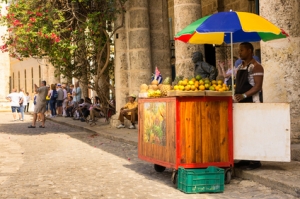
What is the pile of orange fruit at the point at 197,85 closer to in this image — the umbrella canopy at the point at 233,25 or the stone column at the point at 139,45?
the umbrella canopy at the point at 233,25

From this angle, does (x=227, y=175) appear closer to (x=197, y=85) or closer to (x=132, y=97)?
(x=197, y=85)

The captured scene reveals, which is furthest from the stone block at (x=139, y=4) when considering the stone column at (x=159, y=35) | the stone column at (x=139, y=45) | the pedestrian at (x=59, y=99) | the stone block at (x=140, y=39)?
the pedestrian at (x=59, y=99)

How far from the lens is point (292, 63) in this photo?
28.0ft

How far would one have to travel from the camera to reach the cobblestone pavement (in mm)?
6832

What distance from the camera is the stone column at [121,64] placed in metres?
16.6

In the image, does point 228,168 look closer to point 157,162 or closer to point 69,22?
point 157,162

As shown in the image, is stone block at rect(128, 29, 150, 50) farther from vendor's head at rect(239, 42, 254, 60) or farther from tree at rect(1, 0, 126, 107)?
vendor's head at rect(239, 42, 254, 60)

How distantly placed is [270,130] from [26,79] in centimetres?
5465

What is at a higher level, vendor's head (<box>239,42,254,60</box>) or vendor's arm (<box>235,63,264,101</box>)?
vendor's head (<box>239,42,254,60</box>)

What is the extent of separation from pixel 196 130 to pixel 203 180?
724mm

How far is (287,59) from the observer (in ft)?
28.0

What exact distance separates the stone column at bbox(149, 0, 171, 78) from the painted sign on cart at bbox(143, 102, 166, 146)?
826cm

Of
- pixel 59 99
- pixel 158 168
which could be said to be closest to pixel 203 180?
pixel 158 168

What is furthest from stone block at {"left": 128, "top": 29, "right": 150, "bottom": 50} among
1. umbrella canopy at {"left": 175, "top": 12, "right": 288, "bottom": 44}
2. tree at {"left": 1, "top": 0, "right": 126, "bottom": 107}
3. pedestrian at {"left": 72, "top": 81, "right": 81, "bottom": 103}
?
pedestrian at {"left": 72, "top": 81, "right": 81, "bottom": 103}
